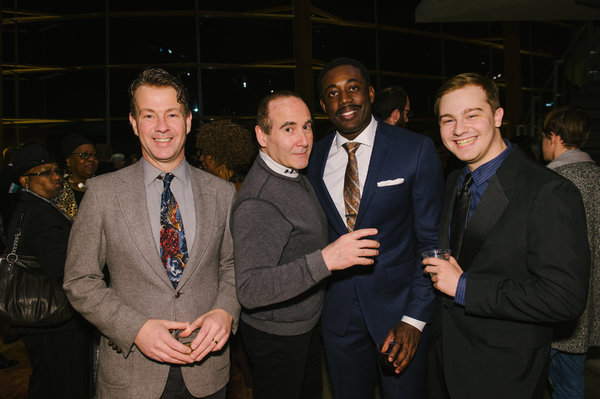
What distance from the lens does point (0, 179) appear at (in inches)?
197

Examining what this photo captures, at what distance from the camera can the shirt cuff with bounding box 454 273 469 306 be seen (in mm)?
1518

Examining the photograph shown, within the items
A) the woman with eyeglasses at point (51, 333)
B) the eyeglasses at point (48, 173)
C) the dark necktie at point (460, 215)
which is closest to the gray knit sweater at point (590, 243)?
the dark necktie at point (460, 215)

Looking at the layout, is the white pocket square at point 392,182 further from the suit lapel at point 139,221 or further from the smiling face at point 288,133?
the suit lapel at point 139,221

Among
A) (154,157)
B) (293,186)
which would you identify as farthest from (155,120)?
(293,186)

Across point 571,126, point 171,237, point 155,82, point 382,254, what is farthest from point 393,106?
point 171,237

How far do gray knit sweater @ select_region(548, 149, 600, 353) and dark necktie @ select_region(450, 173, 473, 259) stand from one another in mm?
1634

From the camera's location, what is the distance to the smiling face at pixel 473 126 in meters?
1.65

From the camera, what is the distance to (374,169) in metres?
1.98

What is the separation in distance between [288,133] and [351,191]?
47cm

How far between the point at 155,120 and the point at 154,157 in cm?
16

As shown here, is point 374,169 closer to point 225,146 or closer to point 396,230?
point 396,230

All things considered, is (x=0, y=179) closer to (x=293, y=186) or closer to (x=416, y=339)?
(x=293, y=186)

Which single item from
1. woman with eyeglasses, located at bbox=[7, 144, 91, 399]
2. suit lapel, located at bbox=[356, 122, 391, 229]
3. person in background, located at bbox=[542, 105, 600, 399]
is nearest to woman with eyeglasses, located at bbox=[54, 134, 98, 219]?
woman with eyeglasses, located at bbox=[7, 144, 91, 399]

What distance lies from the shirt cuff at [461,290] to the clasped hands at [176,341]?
0.97m
